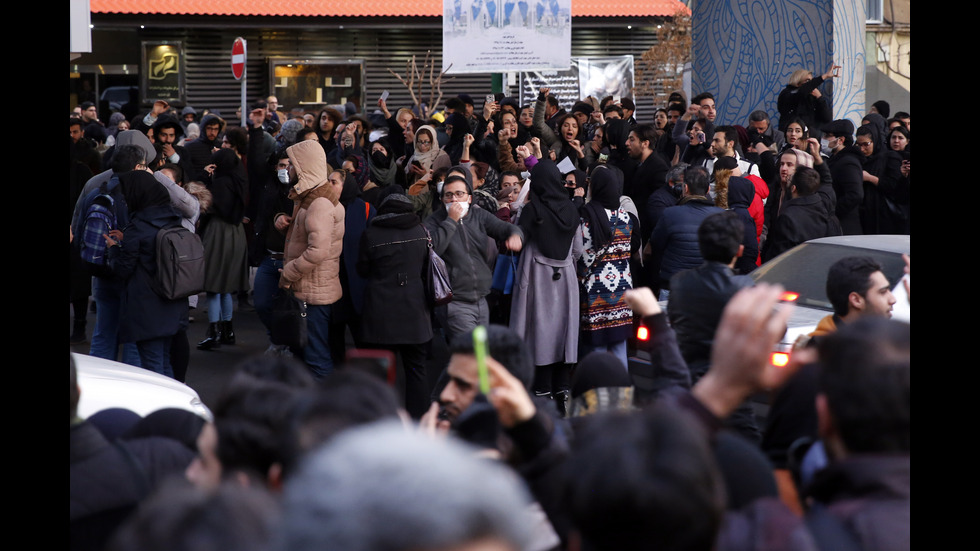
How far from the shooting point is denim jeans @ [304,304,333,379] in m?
7.52

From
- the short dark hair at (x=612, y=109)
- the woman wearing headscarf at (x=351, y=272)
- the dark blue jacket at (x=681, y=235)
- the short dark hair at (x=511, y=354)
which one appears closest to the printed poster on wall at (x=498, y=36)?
the short dark hair at (x=612, y=109)

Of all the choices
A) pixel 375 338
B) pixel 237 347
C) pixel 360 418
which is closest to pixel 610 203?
pixel 375 338

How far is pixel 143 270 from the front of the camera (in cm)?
702

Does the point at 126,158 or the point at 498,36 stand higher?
the point at 498,36

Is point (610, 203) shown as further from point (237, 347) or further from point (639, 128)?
point (237, 347)

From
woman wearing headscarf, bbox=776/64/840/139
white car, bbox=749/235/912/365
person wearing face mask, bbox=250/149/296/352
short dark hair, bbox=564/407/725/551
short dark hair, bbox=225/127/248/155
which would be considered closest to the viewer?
short dark hair, bbox=564/407/725/551

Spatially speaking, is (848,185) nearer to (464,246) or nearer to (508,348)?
(464,246)

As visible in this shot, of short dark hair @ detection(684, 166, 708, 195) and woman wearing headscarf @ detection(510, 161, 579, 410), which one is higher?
short dark hair @ detection(684, 166, 708, 195)

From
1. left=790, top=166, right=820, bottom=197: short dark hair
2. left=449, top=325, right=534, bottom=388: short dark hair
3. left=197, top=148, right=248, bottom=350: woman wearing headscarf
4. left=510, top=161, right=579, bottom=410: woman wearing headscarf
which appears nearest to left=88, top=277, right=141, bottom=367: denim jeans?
left=197, top=148, right=248, bottom=350: woman wearing headscarf

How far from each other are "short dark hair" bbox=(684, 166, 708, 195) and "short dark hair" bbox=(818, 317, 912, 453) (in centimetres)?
540

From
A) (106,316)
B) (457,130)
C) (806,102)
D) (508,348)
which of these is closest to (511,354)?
(508,348)

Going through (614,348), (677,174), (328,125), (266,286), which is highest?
(328,125)

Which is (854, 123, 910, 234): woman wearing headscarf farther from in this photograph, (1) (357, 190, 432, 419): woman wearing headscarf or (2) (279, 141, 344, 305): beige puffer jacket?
(2) (279, 141, 344, 305): beige puffer jacket

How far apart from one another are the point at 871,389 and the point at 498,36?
12.1 m
